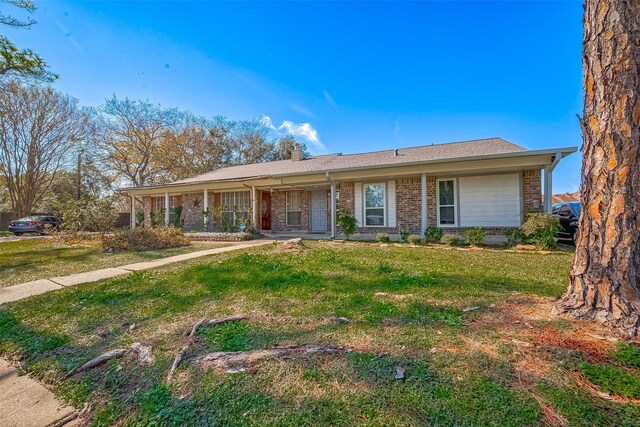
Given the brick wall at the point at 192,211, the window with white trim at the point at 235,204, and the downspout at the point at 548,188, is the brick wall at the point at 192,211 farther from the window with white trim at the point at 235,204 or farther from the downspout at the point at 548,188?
the downspout at the point at 548,188

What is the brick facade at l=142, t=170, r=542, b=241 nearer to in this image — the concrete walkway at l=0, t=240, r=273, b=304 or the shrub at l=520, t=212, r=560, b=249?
the shrub at l=520, t=212, r=560, b=249

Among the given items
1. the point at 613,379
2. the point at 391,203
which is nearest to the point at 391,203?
the point at 391,203

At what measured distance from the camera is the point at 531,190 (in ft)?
33.8

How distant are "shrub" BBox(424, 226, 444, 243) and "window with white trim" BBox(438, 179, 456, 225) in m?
1.41

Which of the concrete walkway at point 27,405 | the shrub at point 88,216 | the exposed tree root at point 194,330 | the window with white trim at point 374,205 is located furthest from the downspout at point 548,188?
the shrub at point 88,216

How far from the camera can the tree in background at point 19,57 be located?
9957mm

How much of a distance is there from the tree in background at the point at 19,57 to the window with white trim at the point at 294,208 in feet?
35.2

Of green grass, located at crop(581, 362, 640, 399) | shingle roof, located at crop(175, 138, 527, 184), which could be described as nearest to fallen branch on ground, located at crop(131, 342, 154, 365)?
green grass, located at crop(581, 362, 640, 399)

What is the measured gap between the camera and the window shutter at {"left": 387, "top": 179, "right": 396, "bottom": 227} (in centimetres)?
1223

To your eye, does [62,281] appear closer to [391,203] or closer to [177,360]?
[177,360]

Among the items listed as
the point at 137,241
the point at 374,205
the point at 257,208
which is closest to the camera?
the point at 137,241

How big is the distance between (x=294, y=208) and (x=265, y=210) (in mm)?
1699

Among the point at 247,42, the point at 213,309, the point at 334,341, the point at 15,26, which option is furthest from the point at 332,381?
the point at 15,26

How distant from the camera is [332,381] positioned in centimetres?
203
